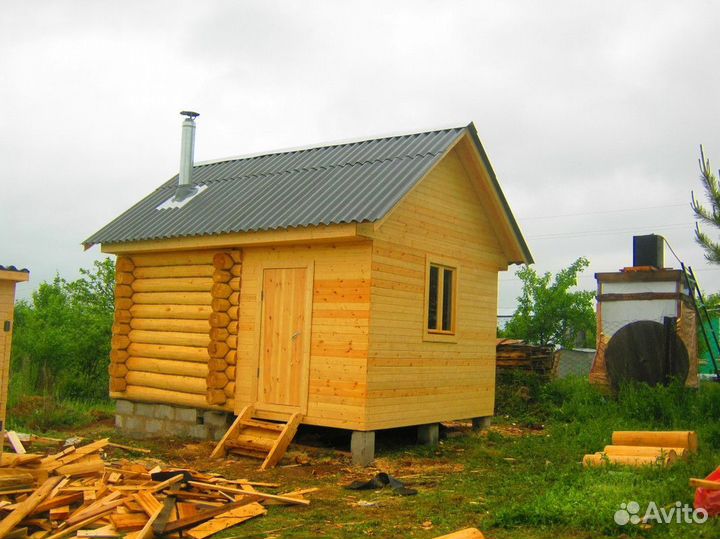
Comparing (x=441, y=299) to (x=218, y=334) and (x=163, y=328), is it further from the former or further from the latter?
(x=163, y=328)

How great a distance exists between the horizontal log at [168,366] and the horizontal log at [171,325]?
571 millimetres

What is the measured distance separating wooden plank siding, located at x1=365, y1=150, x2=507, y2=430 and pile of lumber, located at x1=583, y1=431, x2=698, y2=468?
3.30 metres

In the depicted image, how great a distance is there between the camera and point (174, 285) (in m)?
14.6

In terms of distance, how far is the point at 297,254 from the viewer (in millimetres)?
12742

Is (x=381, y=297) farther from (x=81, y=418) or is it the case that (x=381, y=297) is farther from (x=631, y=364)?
(x=81, y=418)

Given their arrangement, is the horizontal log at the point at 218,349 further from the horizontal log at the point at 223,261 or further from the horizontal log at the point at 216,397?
the horizontal log at the point at 223,261

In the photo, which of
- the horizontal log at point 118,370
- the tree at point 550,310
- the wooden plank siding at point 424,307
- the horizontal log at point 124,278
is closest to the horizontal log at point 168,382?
the horizontal log at point 118,370

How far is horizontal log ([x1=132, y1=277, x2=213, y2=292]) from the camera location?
46.1 ft

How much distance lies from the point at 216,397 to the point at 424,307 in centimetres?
376

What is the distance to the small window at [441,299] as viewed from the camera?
13.5 metres

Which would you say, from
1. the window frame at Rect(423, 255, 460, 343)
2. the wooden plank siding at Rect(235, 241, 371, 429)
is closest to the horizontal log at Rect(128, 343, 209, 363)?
the wooden plank siding at Rect(235, 241, 371, 429)

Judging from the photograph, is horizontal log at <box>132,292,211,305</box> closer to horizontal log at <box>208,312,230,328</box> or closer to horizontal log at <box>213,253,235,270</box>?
horizontal log at <box>208,312,230,328</box>

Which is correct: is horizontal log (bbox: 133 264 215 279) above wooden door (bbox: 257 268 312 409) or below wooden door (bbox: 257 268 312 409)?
above

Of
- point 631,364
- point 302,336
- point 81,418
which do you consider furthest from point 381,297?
point 81,418
